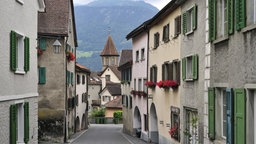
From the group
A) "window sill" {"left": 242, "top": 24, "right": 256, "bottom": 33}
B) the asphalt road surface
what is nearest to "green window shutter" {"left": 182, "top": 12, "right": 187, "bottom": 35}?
"window sill" {"left": 242, "top": 24, "right": 256, "bottom": 33}

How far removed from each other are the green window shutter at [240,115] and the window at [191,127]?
19.2 feet

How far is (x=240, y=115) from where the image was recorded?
11.0m

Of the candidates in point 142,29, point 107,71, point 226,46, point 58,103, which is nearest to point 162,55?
point 142,29

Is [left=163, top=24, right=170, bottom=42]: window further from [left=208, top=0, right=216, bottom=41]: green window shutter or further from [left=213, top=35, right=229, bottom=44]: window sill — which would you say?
[left=213, top=35, right=229, bottom=44]: window sill

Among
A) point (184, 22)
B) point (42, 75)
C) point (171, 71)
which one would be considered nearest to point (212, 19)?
point (184, 22)

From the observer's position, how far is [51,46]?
3109 centimetres

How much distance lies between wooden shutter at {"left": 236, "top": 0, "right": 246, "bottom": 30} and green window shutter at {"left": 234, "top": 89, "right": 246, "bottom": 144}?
1.54 metres

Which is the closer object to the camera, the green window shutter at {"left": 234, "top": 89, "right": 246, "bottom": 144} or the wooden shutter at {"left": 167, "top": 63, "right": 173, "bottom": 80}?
the green window shutter at {"left": 234, "top": 89, "right": 246, "bottom": 144}

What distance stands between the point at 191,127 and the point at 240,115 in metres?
7.82

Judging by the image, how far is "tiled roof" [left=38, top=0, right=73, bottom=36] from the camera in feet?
102

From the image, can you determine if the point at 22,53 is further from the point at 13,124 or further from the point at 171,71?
the point at 171,71

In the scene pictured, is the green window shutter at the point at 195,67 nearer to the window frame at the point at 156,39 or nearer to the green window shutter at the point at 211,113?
the green window shutter at the point at 211,113

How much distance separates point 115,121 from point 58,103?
4169cm

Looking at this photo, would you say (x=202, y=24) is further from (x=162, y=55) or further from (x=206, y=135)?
(x=162, y=55)
